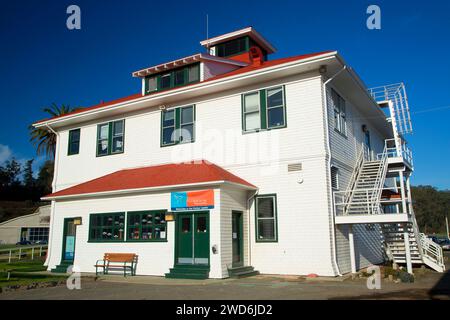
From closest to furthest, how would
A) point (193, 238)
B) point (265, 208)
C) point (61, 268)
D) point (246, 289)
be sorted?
point (246, 289)
point (193, 238)
point (265, 208)
point (61, 268)

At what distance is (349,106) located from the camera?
708 inches

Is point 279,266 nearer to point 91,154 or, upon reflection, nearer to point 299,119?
point 299,119

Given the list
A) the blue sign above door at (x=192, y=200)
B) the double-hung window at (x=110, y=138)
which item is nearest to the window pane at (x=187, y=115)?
the double-hung window at (x=110, y=138)

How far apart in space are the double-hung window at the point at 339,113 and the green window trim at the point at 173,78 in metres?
6.31

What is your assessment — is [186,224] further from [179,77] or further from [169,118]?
[179,77]

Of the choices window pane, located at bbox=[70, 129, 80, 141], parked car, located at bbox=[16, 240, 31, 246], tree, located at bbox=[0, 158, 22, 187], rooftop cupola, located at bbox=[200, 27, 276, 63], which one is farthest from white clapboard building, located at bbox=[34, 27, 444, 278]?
tree, located at bbox=[0, 158, 22, 187]

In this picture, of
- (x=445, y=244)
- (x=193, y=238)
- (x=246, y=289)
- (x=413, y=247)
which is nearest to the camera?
(x=246, y=289)

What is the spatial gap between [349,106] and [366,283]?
8713mm

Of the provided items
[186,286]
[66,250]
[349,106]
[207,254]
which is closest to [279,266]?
[207,254]

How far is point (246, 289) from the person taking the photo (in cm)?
1088

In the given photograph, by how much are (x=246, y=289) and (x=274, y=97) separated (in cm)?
763

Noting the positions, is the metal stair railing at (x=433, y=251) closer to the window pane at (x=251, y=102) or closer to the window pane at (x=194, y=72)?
the window pane at (x=251, y=102)

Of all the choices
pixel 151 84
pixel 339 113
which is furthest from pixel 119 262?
pixel 339 113

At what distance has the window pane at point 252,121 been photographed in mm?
15766
